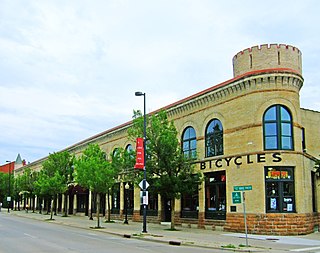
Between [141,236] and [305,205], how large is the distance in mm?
10127

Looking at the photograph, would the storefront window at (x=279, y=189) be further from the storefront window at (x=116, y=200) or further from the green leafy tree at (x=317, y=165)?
the storefront window at (x=116, y=200)

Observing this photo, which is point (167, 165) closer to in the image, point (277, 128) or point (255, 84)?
point (277, 128)

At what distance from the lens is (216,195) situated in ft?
97.5

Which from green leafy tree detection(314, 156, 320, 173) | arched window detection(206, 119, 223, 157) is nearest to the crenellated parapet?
arched window detection(206, 119, 223, 157)

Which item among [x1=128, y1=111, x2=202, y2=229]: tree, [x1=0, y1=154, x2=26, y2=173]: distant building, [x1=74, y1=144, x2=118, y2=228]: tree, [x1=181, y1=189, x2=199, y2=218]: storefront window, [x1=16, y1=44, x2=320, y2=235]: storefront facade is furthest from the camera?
Answer: [x1=0, y1=154, x2=26, y2=173]: distant building

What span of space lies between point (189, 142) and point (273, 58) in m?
9.47

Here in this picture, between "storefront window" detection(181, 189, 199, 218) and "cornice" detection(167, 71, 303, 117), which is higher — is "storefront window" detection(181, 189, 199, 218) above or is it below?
below

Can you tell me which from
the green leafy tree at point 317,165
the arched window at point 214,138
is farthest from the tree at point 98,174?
the green leafy tree at point 317,165

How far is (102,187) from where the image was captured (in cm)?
3441

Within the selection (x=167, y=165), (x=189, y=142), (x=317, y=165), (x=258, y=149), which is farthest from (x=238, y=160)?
(x=189, y=142)

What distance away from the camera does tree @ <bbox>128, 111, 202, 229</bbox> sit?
28266mm

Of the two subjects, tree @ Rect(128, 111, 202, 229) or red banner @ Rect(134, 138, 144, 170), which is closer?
red banner @ Rect(134, 138, 144, 170)

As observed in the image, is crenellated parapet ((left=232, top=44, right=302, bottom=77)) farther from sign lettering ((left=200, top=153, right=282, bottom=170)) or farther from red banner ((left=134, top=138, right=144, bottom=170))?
red banner ((left=134, top=138, right=144, bottom=170))

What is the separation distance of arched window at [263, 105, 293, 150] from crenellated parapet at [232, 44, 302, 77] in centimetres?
270
